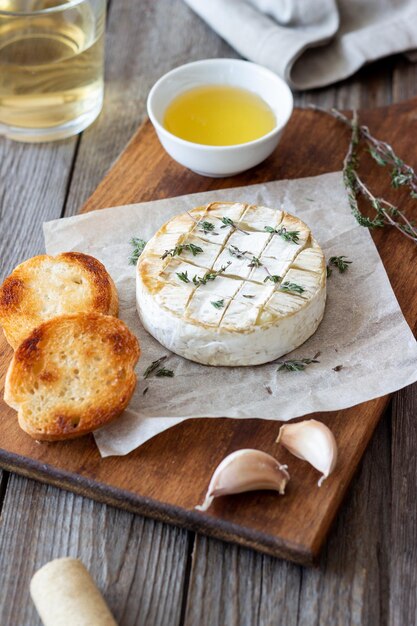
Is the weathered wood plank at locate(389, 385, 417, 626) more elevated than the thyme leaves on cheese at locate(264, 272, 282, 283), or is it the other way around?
the thyme leaves on cheese at locate(264, 272, 282, 283)

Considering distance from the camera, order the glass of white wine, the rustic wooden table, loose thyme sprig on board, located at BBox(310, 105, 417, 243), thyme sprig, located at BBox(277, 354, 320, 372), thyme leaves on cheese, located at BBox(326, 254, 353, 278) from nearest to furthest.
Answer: the rustic wooden table
thyme sprig, located at BBox(277, 354, 320, 372)
thyme leaves on cheese, located at BBox(326, 254, 353, 278)
loose thyme sprig on board, located at BBox(310, 105, 417, 243)
the glass of white wine

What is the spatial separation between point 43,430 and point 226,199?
→ 1377 mm

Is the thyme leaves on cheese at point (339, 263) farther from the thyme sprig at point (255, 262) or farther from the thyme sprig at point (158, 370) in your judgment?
the thyme sprig at point (158, 370)

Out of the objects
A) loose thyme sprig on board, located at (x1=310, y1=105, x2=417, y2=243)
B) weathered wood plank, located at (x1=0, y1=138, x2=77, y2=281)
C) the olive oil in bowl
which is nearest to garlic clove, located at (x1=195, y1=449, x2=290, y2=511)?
loose thyme sprig on board, located at (x1=310, y1=105, x2=417, y2=243)

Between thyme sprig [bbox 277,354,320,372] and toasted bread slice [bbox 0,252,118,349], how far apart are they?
2.05 ft

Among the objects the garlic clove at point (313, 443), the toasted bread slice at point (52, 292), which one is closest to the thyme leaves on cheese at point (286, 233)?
the toasted bread slice at point (52, 292)

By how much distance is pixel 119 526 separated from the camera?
264 centimetres

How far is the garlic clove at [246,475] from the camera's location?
2.55 metres

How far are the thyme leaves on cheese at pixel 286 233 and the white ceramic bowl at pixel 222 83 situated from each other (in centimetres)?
49

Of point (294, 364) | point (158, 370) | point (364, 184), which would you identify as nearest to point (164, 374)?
point (158, 370)

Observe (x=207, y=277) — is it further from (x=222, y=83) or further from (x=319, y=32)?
(x=319, y=32)

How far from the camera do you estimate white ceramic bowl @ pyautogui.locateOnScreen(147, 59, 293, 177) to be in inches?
139

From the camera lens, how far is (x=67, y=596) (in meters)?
2.34

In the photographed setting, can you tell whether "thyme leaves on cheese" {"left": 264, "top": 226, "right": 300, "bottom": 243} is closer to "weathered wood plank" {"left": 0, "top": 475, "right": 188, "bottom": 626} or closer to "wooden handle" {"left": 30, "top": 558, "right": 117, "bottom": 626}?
"weathered wood plank" {"left": 0, "top": 475, "right": 188, "bottom": 626}
